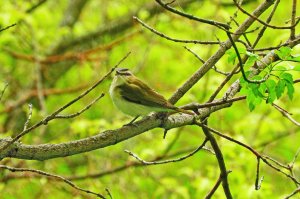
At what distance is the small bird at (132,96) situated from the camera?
3.80 meters

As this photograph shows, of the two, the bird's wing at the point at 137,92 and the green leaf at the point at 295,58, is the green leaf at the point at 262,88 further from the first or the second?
the bird's wing at the point at 137,92

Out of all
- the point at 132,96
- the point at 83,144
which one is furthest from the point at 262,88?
the point at 132,96

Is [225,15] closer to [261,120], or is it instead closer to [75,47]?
[261,120]

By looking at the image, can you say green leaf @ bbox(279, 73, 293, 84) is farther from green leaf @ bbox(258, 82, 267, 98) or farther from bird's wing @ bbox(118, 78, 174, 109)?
bird's wing @ bbox(118, 78, 174, 109)

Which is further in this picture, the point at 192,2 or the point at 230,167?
the point at 192,2

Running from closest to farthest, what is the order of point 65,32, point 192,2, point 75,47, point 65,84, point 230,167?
point 230,167
point 192,2
point 65,32
point 75,47
point 65,84

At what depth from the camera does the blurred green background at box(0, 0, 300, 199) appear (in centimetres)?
711

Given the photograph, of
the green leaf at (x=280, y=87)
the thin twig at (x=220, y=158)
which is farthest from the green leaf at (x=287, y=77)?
the thin twig at (x=220, y=158)

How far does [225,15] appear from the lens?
816cm

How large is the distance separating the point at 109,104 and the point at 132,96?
7011 millimetres

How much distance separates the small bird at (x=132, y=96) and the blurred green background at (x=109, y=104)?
93.2 inches

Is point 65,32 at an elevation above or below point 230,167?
above

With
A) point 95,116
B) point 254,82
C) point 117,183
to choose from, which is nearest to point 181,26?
point 95,116

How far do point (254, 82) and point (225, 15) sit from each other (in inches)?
221
